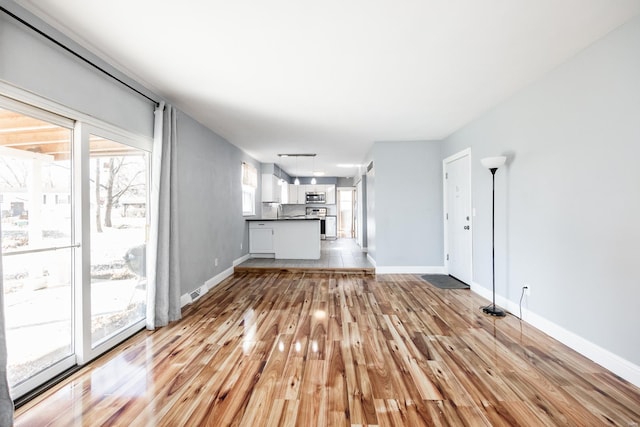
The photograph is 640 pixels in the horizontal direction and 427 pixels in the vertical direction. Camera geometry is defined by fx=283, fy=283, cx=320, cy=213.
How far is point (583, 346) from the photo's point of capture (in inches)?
94.0

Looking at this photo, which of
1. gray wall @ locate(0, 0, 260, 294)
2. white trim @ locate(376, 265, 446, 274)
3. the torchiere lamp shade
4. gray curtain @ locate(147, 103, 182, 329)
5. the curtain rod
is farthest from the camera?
white trim @ locate(376, 265, 446, 274)

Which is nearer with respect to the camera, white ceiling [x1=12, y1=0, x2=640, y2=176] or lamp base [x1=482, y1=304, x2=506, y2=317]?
white ceiling [x1=12, y1=0, x2=640, y2=176]

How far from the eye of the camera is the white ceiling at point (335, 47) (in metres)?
1.85

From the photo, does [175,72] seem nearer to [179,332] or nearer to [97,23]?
[97,23]

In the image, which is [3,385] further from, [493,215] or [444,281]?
[444,281]

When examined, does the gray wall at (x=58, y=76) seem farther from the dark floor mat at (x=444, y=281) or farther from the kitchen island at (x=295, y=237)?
the dark floor mat at (x=444, y=281)

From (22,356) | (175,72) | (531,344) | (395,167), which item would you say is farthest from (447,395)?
(395,167)

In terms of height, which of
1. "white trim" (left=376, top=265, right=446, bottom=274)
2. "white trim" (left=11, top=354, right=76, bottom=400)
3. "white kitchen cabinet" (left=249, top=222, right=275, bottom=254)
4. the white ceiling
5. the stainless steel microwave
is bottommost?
"white trim" (left=11, top=354, right=76, bottom=400)

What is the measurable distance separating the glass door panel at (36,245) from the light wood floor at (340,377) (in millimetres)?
297

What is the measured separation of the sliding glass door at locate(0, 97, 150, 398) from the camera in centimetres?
183

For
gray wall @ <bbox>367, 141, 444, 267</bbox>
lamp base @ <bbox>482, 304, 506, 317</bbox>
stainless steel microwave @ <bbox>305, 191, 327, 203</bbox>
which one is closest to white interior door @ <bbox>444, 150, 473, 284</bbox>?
gray wall @ <bbox>367, 141, 444, 267</bbox>

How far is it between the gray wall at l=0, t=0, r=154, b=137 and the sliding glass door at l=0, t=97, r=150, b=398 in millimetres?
152

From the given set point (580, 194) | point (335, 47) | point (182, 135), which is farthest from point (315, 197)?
point (580, 194)

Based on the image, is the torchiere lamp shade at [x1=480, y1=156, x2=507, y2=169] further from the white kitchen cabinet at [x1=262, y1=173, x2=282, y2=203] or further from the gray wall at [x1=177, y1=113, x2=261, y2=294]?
the white kitchen cabinet at [x1=262, y1=173, x2=282, y2=203]
